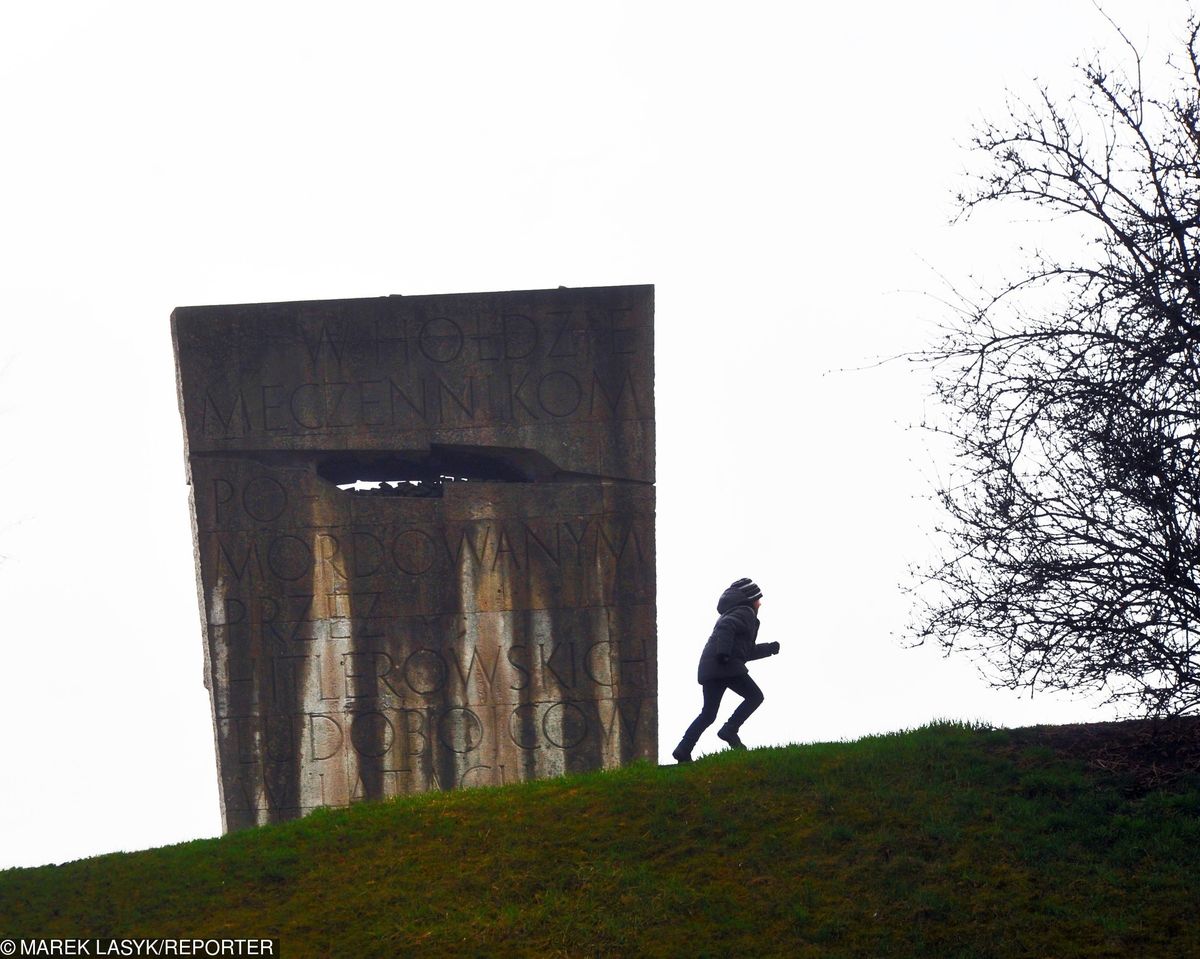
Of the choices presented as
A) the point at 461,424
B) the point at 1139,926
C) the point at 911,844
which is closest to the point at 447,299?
the point at 461,424

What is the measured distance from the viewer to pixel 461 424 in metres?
16.0

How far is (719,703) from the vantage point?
45.5 feet

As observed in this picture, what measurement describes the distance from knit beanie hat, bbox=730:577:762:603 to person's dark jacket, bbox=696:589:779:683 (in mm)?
38

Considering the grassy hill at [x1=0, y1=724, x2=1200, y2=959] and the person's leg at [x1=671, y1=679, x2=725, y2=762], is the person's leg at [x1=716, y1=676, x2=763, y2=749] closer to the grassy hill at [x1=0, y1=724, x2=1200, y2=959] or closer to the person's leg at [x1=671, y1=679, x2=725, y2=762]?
the person's leg at [x1=671, y1=679, x2=725, y2=762]

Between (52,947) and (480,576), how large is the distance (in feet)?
19.7

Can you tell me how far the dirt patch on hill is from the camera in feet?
39.6

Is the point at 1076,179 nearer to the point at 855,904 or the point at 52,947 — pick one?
the point at 855,904

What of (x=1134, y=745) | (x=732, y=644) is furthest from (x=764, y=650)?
(x=1134, y=745)

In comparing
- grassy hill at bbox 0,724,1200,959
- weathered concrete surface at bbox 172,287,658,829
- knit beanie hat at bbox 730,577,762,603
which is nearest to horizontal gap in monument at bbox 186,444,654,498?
weathered concrete surface at bbox 172,287,658,829

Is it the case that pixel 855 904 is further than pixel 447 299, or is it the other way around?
pixel 447 299

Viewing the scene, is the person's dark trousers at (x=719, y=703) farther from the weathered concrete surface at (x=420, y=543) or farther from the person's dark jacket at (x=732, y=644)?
the weathered concrete surface at (x=420, y=543)

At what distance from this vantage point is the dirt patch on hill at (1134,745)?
1206 centimetres

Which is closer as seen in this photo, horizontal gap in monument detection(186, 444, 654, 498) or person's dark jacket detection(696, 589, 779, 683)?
person's dark jacket detection(696, 589, 779, 683)

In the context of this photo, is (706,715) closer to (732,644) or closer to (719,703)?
(719,703)
